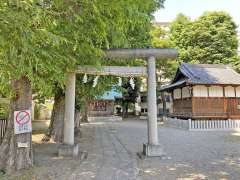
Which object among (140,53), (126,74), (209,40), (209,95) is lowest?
(209,95)

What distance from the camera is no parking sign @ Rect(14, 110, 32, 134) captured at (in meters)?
7.52

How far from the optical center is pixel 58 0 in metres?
5.48

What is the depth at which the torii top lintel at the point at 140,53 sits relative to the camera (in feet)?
31.5

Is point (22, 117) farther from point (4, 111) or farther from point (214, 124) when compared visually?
point (214, 124)

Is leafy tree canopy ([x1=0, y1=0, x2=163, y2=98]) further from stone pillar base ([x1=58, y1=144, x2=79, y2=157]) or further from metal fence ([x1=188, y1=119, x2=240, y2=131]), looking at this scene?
metal fence ([x1=188, y1=119, x2=240, y2=131])

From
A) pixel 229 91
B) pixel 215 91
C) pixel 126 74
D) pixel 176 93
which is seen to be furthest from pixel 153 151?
pixel 176 93

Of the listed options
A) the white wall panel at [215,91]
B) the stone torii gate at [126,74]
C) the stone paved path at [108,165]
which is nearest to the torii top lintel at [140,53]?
the stone torii gate at [126,74]

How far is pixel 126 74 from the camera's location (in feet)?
32.4

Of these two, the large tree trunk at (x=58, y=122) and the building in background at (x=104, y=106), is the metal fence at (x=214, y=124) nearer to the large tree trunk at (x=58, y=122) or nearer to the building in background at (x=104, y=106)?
the large tree trunk at (x=58, y=122)

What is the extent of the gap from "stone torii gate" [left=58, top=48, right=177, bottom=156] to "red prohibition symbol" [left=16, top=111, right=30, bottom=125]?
2.08 meters

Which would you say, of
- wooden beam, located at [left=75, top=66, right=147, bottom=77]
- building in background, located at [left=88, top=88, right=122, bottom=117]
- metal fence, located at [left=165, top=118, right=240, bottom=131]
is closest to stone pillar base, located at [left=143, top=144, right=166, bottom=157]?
wooden beam, located at [left=75, top=66, right=147, bottom=77]

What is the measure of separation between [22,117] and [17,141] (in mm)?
662

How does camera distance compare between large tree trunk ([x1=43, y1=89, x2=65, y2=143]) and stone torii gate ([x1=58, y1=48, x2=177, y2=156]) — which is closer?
stone torii gate ([x1=58, y1=48, x2=177, y2=156])

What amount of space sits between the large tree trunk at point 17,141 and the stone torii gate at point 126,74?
1855mm
